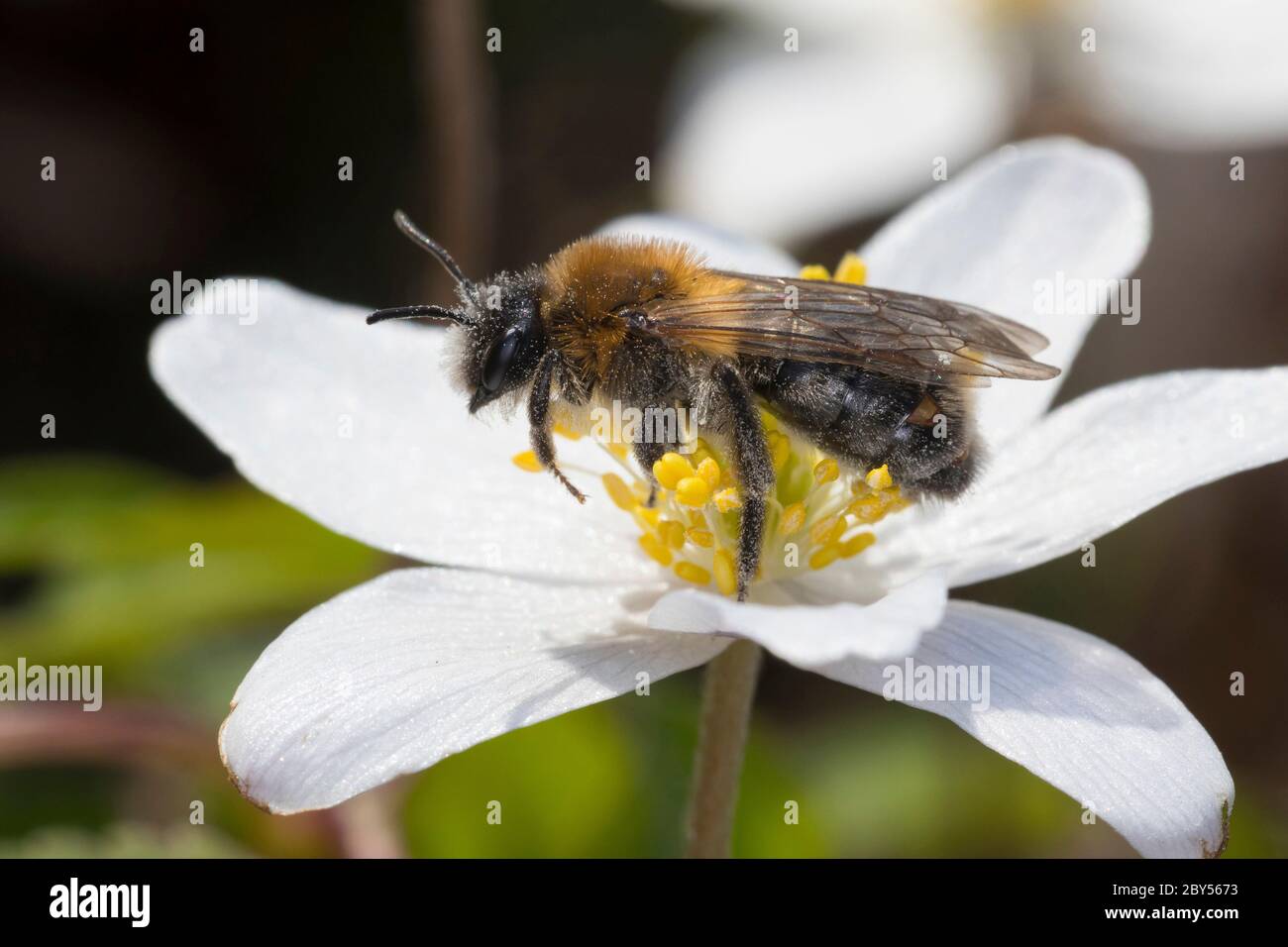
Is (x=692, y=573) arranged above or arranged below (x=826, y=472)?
below

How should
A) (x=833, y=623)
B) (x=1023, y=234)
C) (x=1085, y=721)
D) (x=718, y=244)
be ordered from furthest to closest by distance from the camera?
(x=718, y=244)
(x=1023, y=234)
(x=1085, y=721)
(x=833, y=623)

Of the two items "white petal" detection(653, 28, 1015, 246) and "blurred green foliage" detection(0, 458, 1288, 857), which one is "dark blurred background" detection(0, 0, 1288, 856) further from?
"white petal" detection(653, 28, 1015, 246)

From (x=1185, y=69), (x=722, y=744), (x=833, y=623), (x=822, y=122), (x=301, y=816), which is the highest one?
(x=1185, y=69)

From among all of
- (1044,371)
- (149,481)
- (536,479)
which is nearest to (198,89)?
(149,481)

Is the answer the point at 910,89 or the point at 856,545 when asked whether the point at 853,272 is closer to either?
the point at 856,545

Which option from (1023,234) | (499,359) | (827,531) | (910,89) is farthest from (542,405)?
(910,89)

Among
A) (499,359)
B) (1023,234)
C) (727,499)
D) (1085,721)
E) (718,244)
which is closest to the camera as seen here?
(1085,721)

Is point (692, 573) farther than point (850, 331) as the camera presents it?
Yes
